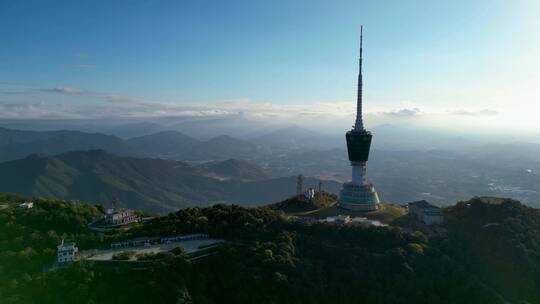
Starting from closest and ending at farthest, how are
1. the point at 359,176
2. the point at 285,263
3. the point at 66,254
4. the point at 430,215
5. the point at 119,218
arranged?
1. the point at 66,254
2. the point at 285,263
3. the point at 119,218
4. the point at 430,215
5. the point at 359,176

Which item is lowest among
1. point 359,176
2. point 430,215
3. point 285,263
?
point 285,263

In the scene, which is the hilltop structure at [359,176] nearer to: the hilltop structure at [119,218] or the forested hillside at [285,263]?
the forested hillside at [285,263]

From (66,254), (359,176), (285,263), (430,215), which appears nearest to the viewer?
(66,254)

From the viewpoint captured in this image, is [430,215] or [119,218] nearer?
[119,218]

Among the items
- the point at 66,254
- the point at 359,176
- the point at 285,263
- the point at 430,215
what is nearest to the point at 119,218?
the point at 66,254

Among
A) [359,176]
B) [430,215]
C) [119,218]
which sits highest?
[359,176]

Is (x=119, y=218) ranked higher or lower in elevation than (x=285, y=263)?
higher

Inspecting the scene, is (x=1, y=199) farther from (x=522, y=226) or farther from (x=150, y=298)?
(x=522, y=226)

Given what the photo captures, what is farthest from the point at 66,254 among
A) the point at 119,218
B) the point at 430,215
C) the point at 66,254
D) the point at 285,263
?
the point at 430,215

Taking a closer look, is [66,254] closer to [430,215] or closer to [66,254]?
[66,254]

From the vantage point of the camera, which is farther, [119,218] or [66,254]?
[119,218]
